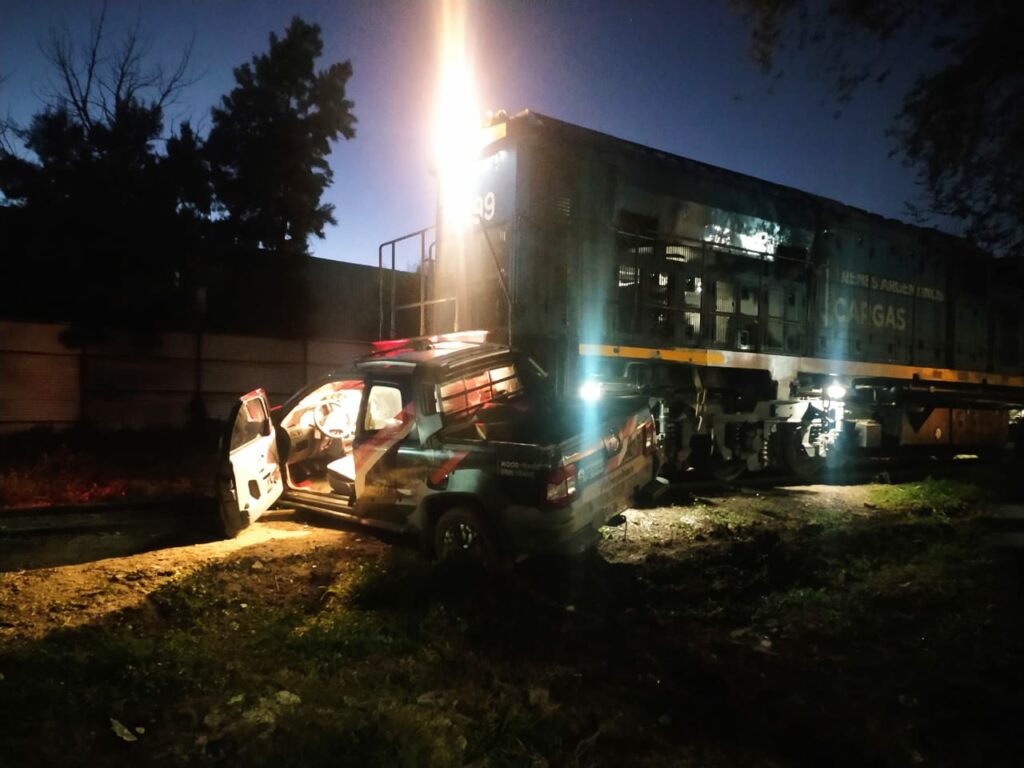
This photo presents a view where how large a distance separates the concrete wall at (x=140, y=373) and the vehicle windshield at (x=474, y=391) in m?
11.0

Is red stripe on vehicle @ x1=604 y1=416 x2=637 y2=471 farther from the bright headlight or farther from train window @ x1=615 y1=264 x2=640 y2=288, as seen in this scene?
the bright headlight

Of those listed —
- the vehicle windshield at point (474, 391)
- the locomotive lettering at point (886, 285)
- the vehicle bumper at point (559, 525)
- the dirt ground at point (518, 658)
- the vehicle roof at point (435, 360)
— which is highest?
the locomotive lettering at point (886, 285)

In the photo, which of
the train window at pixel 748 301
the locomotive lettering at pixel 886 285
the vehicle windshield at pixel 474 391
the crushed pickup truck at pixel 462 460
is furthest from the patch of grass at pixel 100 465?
the locomotive lettering at pixel 886 285

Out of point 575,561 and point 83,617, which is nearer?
point 83,617

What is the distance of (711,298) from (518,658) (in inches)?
282

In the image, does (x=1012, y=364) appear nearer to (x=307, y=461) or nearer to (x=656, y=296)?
(x=656, y=296)

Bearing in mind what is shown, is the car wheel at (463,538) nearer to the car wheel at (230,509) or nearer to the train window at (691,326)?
the car wheel at (230,509)

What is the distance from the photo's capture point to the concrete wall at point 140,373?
1373 cm

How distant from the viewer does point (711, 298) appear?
400 inches

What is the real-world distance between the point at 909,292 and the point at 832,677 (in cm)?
1115

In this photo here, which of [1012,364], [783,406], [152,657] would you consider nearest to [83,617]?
[152,657]

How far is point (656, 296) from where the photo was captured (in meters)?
9.62

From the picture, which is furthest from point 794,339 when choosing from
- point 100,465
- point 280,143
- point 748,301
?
point 280,143

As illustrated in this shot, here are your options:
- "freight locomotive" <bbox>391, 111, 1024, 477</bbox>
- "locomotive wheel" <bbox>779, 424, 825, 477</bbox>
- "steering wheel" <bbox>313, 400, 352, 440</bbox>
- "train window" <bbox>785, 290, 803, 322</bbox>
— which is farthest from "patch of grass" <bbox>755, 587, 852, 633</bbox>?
"train window" <bbox>785, 290, 803, 322</bbox>
